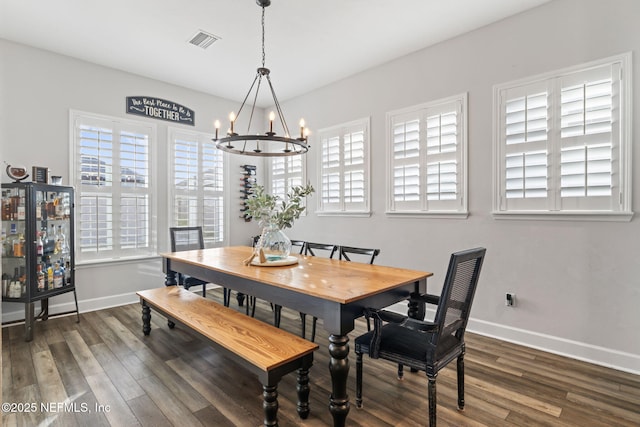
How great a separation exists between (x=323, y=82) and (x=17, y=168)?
12.2ft

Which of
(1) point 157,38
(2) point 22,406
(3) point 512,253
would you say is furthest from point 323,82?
(2) point 22,406

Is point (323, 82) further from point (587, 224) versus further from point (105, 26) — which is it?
point (587, 224)

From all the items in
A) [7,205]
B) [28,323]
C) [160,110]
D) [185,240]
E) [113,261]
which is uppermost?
[160,110]

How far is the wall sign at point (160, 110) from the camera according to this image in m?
4.75

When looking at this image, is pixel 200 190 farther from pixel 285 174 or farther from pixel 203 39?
pixel 203 39

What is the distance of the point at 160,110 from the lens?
4.98 m

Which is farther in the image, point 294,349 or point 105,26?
point 105,26

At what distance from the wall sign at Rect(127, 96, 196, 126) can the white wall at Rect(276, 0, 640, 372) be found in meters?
2.76

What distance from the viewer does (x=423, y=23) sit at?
139 inches

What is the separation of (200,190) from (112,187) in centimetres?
121

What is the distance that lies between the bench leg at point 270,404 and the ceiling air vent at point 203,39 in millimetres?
3425

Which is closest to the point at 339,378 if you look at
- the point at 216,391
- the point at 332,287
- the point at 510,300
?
the point at 332,287

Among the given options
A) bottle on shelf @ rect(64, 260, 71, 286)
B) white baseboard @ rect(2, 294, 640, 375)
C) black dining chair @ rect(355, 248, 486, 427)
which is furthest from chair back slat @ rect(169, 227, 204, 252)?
black dining chair @ rect(355, 248, 486, 427)

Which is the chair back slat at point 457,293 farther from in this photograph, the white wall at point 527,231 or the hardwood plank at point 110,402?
the hardwood plank at point 110,402
